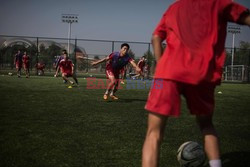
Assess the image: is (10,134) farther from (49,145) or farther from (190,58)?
(190,58)

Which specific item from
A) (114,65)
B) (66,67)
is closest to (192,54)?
(114,65)

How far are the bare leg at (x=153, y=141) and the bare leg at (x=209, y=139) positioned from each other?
526 mm

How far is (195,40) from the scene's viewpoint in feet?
6.57

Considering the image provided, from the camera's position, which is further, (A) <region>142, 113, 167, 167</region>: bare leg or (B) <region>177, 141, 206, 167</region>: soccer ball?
(B) <region>177, 141, 206, 167</region>: soccer ball

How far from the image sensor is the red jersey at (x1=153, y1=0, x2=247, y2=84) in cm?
197

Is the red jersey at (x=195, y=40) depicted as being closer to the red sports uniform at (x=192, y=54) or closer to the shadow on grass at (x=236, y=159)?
the red sports uniform at (x=192, y=54)

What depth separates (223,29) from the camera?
2137 mm

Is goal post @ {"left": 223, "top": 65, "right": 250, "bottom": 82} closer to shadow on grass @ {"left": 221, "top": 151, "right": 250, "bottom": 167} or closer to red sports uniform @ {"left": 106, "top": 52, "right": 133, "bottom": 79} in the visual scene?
red sports uniform @ {"left": 106, "top": 52, "right": 133, "bottom": 79}

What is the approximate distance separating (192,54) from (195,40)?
123mm

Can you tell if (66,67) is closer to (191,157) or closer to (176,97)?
(191,157)

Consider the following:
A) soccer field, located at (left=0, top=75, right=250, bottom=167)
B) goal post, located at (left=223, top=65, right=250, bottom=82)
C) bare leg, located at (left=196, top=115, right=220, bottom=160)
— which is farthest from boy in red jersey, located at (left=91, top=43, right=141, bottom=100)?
goal post, located at (left=223, top=65, right=250, bottom=82)

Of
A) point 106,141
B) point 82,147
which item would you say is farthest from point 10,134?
point 106,141

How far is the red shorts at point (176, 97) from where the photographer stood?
6.41ft

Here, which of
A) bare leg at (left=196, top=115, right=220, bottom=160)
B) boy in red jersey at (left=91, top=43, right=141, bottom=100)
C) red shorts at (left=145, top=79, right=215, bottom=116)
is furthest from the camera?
boy in red jersey at (left=91, top=43, right=141, bottom=100)
